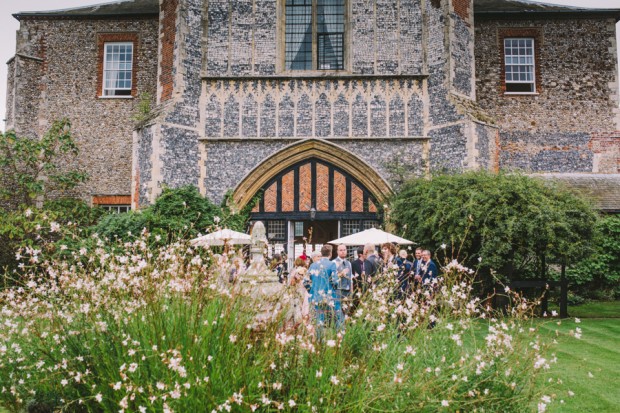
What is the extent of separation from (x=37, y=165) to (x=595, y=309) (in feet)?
53.2

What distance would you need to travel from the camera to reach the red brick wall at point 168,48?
47.3ft

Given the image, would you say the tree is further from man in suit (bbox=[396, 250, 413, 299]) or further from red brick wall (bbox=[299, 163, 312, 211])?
man in suit (bbox=[396, 250, 413, 299])

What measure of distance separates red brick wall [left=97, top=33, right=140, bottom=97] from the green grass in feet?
46.2

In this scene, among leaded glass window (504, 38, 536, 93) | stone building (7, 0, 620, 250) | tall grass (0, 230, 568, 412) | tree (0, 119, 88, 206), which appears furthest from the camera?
leaded glass window (504, 38, 536, 93)

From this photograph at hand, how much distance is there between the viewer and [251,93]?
1436 cm

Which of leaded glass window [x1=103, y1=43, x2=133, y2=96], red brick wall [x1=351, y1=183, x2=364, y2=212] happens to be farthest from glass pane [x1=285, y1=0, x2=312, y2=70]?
leaded glass window [x1=103, y1=43, x2=133, y2=96]

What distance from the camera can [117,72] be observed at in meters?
17.1

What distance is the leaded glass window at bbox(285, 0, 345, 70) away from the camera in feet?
49.3

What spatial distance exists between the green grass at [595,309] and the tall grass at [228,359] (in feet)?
30.2

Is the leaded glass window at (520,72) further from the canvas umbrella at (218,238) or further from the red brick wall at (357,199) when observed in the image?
the canvas umbrella at (218,238)

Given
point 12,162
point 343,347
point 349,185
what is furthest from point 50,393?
point 12,162

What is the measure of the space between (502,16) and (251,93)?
897cm

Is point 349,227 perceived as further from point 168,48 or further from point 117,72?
point 117,72

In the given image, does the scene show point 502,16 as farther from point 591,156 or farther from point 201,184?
point 201,184
